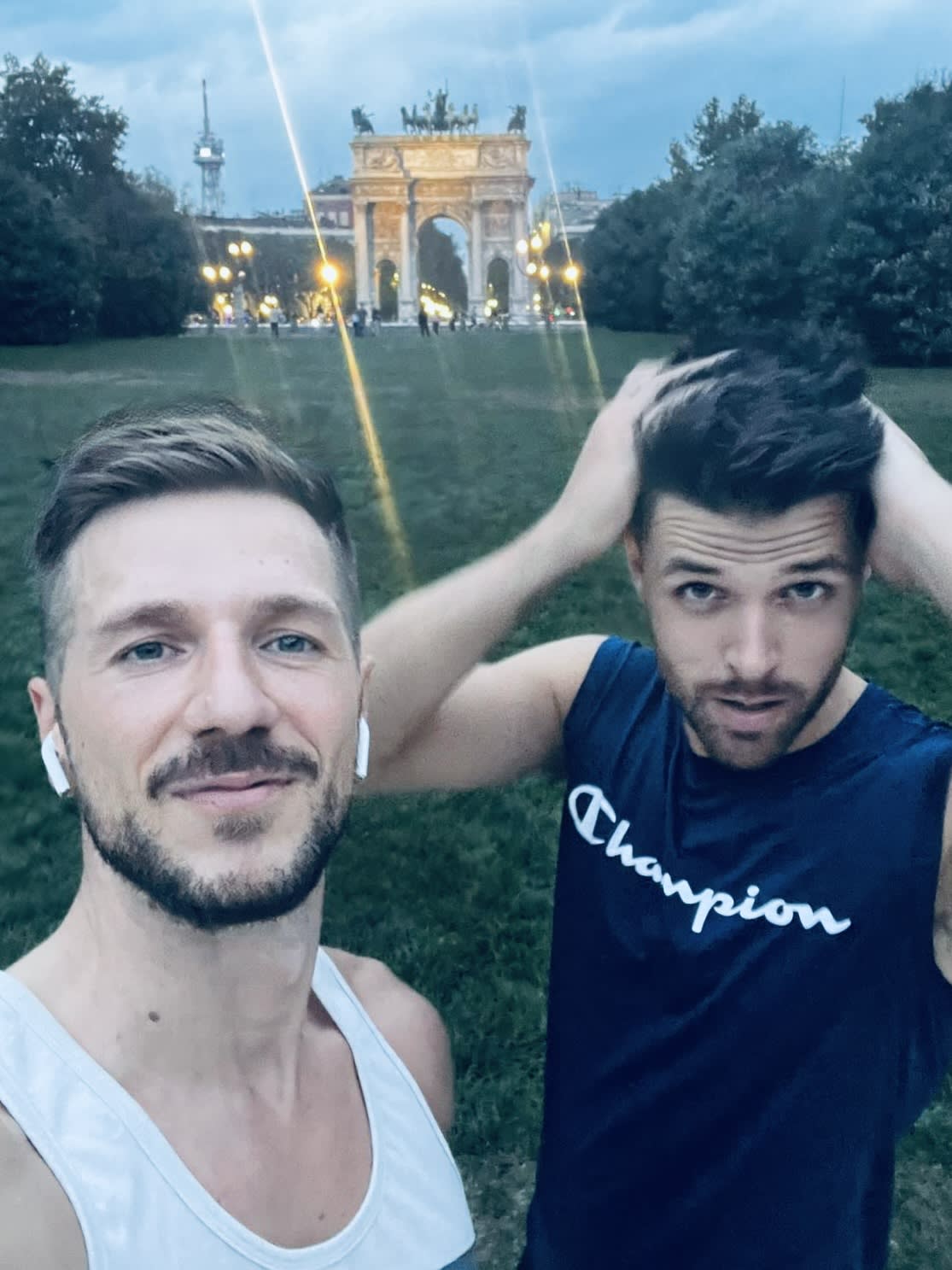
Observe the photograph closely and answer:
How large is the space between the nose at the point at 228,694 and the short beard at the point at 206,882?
0.12 meters

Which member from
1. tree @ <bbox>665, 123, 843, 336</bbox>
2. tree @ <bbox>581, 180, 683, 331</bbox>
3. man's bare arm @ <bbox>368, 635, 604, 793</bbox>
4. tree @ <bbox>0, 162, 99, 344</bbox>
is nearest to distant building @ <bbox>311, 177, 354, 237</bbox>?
tree @ <bbox>581, 180, 683, 331</bbox>

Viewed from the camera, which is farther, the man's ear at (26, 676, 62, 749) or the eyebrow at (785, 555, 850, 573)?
the eyebrow at (785, 555, 850, 573)

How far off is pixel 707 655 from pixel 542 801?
4119 millimetres

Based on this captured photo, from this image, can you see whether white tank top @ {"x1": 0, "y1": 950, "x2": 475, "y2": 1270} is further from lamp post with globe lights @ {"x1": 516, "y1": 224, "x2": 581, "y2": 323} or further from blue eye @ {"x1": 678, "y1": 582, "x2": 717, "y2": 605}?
lamp post with globe lights @ {"x1": 516, "y1": 224, "x2": 581, "y2": 323}

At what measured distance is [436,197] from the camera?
78.0 meters

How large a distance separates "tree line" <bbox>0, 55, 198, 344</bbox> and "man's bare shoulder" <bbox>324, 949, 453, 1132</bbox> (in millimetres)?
31997

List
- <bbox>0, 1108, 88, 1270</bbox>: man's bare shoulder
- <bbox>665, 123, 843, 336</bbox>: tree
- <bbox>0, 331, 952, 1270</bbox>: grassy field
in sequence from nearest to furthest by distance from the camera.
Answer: <bbox>0, 1108, 88, 1270</bbox>: man's bare shoulder → <bbox>0, 331, 952, 1270</bbox>: grassy field → <bbox>665, 123, 843, 336</bbox>: tree

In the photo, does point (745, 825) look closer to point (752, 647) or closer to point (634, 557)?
point (752, 647)

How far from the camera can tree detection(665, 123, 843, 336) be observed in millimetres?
23891

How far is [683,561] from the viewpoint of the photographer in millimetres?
1773

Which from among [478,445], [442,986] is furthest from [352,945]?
[478,445]

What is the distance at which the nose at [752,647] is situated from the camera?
171 centimetres

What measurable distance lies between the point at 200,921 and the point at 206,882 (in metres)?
0.06

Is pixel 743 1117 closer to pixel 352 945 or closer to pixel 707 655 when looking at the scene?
pixel 707 655
